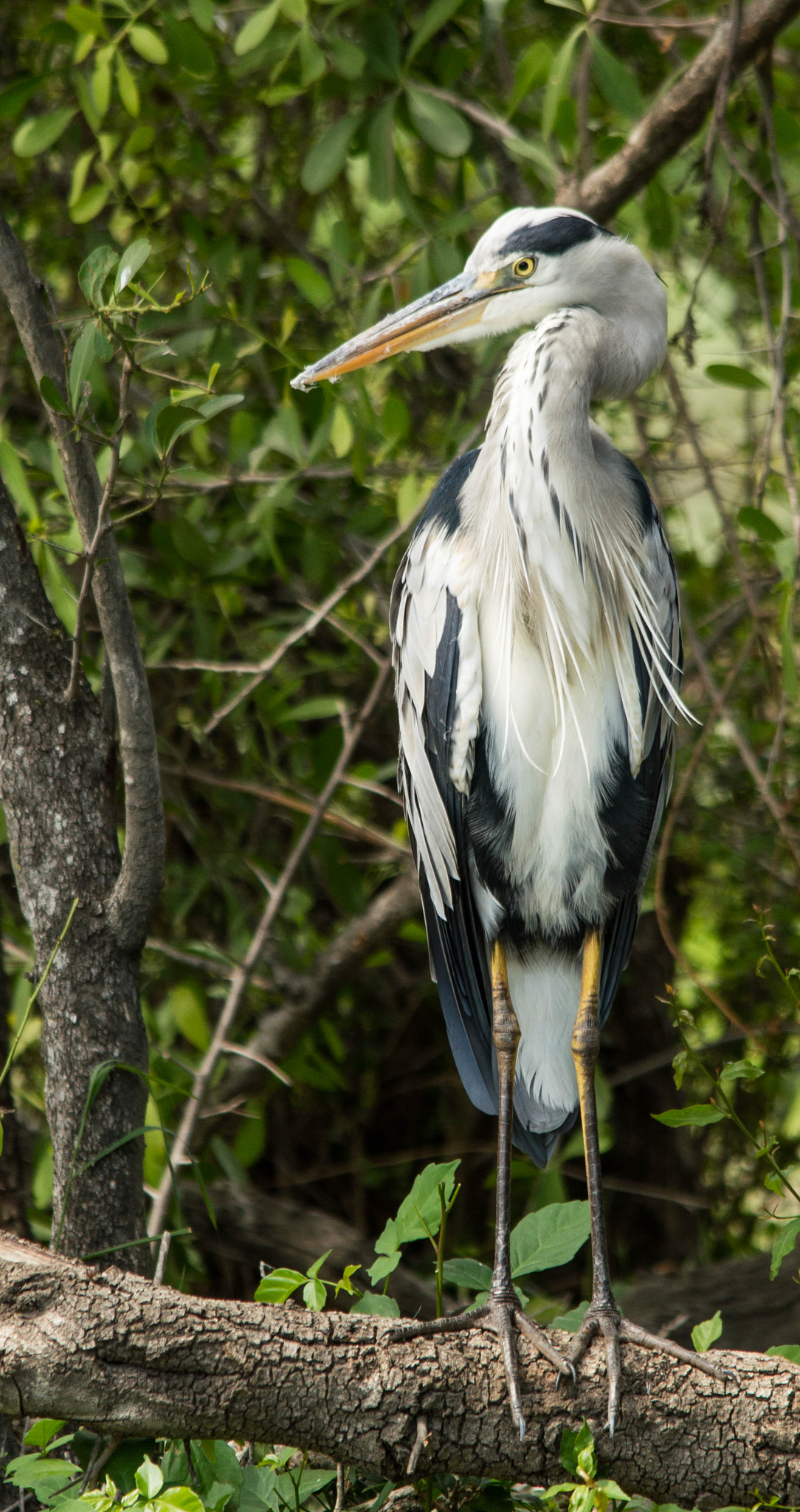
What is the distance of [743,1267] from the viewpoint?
9.61 ft

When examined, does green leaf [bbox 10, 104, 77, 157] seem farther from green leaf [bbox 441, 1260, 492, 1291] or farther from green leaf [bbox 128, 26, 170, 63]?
green leaf [bbox 441, 1260, 492, 1291]

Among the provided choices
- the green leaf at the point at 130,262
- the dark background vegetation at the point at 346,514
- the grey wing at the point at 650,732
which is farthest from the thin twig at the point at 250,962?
the green leaf at the point at 130,262

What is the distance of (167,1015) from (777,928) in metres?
1.63

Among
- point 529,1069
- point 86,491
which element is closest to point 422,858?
point 529,1069

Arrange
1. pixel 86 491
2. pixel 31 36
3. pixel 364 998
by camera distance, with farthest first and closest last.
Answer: pixel 364 998 < pixel 31 36 < pixel 86 491

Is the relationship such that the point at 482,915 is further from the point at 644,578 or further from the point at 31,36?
the point at 31,36

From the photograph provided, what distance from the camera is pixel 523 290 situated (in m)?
1.94

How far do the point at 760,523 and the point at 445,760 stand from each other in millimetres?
646

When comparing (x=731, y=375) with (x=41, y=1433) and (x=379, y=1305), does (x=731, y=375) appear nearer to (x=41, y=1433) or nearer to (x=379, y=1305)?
(x=379, y=1305)

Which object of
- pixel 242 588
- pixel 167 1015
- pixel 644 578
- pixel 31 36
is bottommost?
pixel 167 1015

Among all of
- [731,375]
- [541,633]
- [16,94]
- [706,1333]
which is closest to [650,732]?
[541,633]

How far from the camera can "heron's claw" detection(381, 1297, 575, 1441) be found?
1404mm

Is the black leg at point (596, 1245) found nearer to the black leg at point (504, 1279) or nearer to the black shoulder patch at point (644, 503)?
the black leg at point (504, 1279)

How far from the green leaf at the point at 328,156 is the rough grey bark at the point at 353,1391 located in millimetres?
1831
